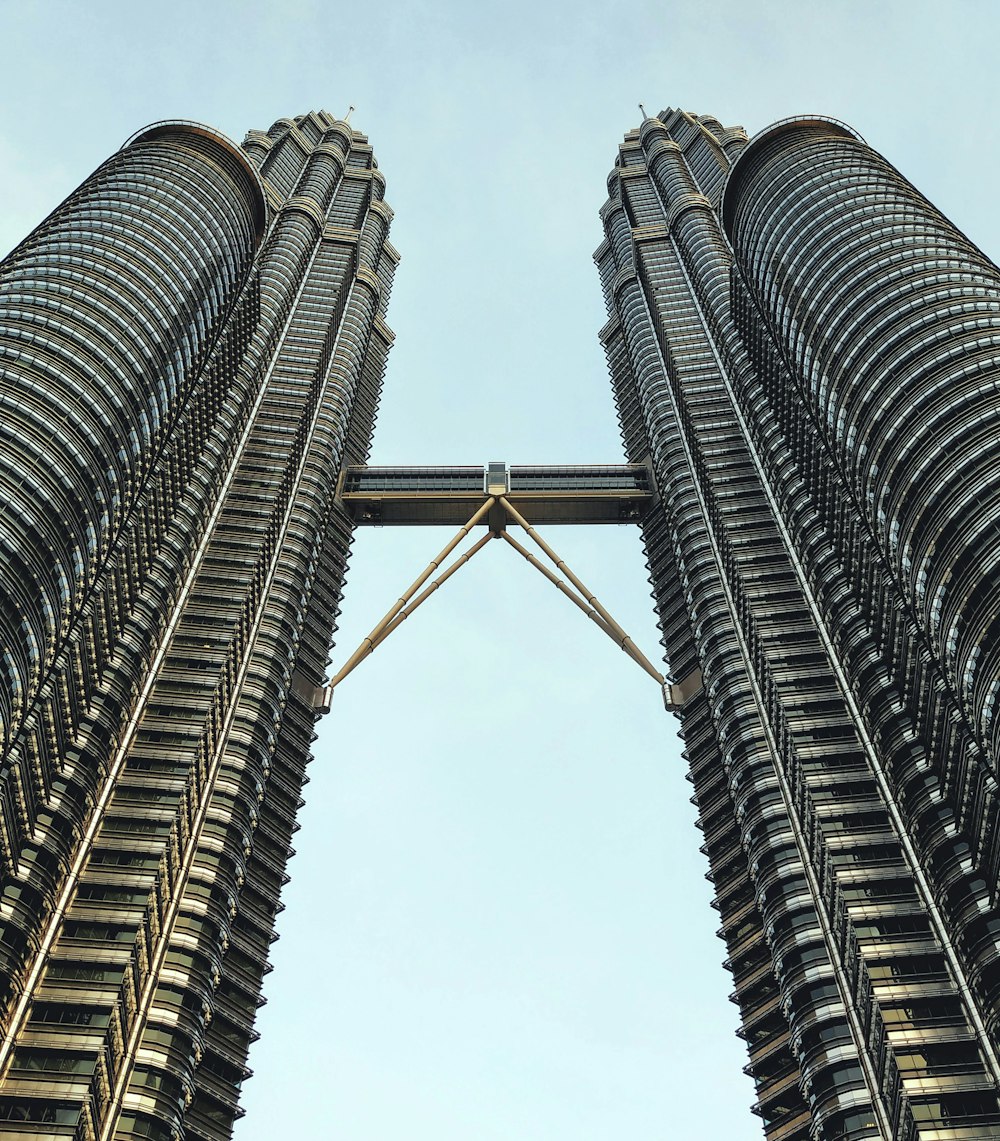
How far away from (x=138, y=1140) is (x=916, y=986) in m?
47.4

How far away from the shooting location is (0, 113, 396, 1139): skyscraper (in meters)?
69.6

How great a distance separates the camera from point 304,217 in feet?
550

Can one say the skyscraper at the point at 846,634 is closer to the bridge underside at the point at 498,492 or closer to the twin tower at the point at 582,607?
Answer: the twin tower at the point at 582,607

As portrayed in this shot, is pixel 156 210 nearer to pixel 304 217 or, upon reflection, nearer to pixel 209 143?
pixel 209 143

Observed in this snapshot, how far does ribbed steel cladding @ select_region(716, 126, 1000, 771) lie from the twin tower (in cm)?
32

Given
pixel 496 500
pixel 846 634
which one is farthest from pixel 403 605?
pixel 846 634

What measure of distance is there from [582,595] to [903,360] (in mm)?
53394

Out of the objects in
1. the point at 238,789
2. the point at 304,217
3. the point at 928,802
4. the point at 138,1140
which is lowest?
the point at 138,1140

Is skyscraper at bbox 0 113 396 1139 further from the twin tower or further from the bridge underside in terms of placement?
the bridge underside

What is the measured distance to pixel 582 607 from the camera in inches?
5027

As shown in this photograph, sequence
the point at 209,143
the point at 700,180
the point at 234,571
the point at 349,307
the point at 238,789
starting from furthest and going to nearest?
the point at 700,180
the point at 349,307
the point at 209,143
the point at 234,571
the point at 238,789

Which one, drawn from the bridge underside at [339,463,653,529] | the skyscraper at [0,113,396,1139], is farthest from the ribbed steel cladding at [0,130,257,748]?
the bridge underside at [339,463,653,529]

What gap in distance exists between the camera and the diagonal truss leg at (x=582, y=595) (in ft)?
397

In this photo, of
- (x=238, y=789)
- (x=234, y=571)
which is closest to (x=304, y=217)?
(x=234, y=571)
